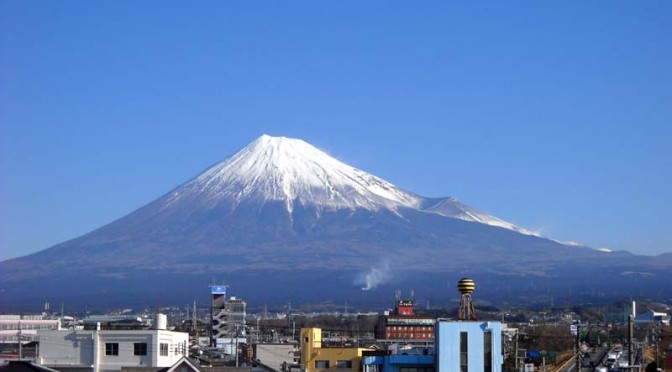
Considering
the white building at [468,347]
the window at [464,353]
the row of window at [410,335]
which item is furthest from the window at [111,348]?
the row of window at [410,335]

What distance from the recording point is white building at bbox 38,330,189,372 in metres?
38.1

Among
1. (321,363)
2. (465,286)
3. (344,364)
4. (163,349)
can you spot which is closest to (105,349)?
(163,349)

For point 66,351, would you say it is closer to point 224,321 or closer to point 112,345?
point 112,345

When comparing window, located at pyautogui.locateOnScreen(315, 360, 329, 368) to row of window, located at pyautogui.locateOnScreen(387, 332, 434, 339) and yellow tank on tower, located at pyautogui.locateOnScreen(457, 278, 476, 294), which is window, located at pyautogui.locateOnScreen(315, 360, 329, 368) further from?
row of window, located at pyautogui.locateOnScreen(387, 332, 434, 339)

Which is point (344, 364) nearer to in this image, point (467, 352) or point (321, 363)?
point (321, 363)

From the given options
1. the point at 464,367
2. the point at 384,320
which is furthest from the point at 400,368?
the point at 384,320

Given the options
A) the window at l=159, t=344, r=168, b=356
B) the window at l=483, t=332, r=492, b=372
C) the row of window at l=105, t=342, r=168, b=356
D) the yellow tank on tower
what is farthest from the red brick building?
the window at l=483, t=332, r=492, b=372

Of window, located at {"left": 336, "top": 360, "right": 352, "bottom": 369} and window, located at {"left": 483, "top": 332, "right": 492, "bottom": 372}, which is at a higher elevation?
window, located at {"left": 483, "top": 332, "right": 492, "bottom": 372}

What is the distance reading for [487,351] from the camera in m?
37.2

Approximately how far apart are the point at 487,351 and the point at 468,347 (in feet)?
1.60

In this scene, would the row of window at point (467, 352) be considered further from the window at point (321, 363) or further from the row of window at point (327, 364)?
the window at point (321, 363)

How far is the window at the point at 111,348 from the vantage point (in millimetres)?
38312

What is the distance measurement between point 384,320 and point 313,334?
64416mm

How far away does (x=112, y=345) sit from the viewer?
38.3 meters
